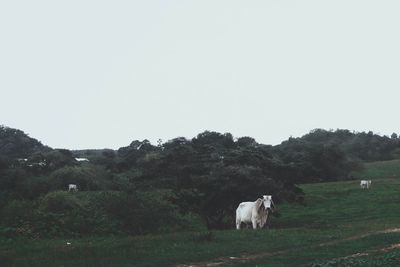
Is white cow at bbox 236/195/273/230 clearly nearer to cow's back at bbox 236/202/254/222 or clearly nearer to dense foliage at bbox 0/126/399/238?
cow's back at bbox 236/202/254/222

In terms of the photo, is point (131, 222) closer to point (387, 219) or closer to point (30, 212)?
point (30, 212)

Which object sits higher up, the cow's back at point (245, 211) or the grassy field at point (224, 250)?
the cow's back at point (245, 211)

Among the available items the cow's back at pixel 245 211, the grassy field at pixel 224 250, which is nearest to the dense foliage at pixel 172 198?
the cow's back at pixel 245 211

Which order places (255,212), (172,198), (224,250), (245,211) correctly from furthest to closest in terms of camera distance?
(172,198) → (245,211) → (255,212) → (224,250)

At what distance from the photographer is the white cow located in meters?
32.3

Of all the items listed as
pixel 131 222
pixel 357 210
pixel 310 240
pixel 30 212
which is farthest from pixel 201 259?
pixel 357 210

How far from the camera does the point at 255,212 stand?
32.7 metres

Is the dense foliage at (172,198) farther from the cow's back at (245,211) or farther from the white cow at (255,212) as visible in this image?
the white cow at (255,212)

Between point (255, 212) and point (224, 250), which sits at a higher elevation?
point (255, 212)

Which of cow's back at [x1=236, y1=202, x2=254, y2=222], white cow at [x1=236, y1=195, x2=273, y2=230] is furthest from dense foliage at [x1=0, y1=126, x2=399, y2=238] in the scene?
white cow at [x1=236, y1=195, x2=273, y2=230]

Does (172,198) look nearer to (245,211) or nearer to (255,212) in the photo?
(245,211)

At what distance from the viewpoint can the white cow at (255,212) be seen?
32312mm

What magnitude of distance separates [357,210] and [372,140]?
333 ft

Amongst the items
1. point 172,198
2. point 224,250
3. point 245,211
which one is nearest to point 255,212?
point 245,211
